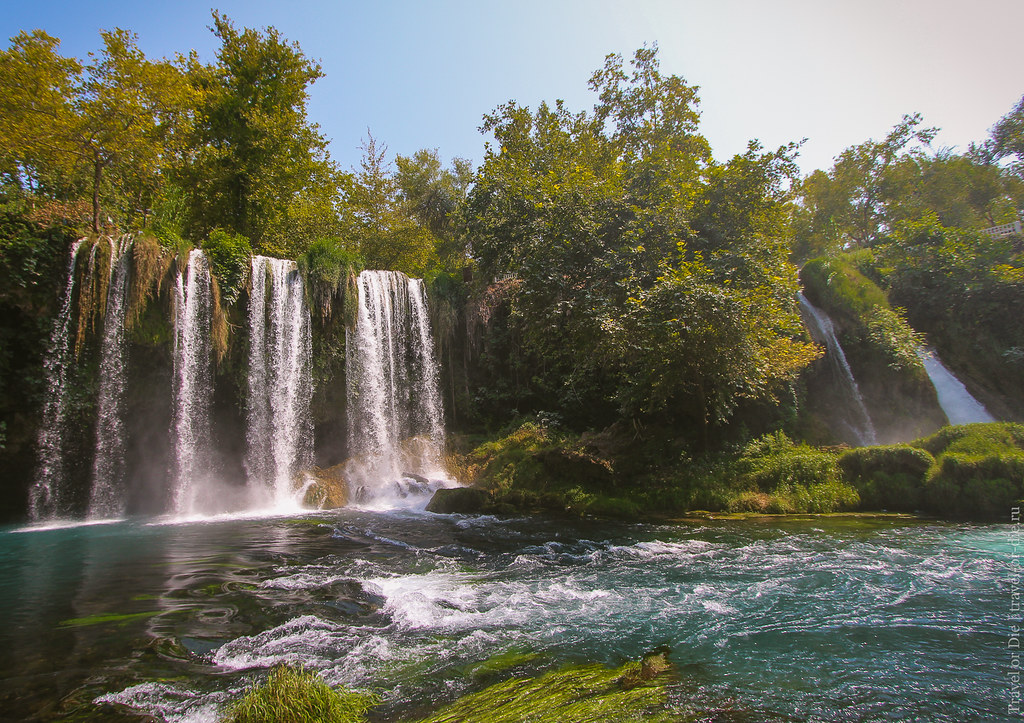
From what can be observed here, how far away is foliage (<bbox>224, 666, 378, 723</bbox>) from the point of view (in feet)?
10.8

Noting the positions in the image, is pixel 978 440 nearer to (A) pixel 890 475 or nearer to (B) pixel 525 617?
(A) pixel 890 475

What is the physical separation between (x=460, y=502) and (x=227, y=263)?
10.8 m

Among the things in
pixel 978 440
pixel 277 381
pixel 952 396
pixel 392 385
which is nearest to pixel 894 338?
pixel 952 396

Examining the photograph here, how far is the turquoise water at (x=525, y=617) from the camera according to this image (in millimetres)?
4109

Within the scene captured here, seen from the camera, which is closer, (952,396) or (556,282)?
(556,282)

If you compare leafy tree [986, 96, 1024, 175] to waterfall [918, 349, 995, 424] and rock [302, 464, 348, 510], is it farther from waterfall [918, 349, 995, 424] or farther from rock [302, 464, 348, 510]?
rock [302, 464, 348, 510]

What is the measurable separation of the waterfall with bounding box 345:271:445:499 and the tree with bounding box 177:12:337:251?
20.4ft

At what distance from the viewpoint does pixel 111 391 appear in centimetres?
1523

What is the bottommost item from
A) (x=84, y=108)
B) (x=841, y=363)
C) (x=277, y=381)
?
(x=841, y=363)

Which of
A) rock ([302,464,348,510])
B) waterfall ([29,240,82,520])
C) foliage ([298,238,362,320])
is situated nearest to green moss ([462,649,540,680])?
rock ([302,464,348,510])

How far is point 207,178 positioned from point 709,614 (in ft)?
77.6

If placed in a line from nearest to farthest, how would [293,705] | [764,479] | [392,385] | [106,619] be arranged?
[293,705] → [106,619] → [764,479] → [392,385]

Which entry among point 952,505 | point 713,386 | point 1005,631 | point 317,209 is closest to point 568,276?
point 713,386

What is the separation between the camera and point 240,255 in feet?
56.3
